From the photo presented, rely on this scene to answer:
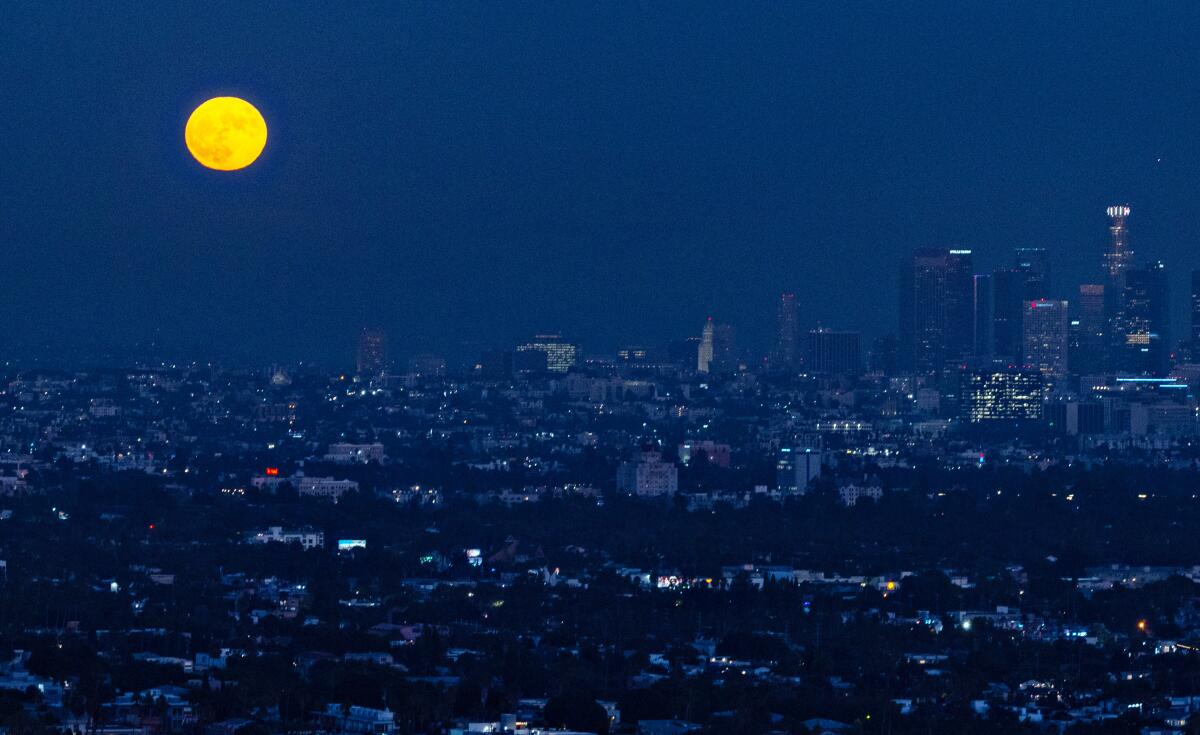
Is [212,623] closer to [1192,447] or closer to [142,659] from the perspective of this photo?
[142,659]

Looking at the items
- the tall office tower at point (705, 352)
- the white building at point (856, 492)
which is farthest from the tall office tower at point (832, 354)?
the white building at point (856, 492)

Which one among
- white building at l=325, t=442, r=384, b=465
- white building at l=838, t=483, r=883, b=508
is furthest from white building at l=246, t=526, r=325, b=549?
white building at l=325, t=442, r=384, b=465

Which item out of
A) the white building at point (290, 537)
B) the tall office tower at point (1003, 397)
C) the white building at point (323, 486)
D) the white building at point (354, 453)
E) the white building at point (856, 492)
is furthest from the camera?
the tall office tower at point (1003, 397)

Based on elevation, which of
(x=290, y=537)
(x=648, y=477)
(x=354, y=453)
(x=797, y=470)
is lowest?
(x=290, y=537)

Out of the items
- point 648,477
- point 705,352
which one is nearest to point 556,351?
point 705,352

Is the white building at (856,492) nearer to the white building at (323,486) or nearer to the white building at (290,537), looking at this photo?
the white building at (323,486)

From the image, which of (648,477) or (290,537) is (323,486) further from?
(290,537)

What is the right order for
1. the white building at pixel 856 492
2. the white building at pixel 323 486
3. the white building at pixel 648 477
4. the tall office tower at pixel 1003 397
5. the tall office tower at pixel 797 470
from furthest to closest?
the tall office tower at pixel 1003 397, the tall office tower at pixel 797 470, the white building at pixel 648 477, the white building at pixel 856 492, the white building at pixel 323 486
